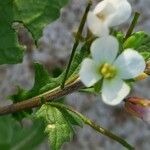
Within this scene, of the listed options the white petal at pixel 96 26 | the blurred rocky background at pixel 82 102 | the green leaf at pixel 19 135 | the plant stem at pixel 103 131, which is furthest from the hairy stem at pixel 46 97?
the blurred rocky background at pixel 82 102

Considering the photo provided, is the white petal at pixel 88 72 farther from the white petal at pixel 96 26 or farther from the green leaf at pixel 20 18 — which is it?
the green leaf at pixel 20 18

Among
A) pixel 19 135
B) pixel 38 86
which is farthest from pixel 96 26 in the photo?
pixel 19 135

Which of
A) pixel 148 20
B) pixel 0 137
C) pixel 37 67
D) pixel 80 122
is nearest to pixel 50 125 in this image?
pixel 80 122

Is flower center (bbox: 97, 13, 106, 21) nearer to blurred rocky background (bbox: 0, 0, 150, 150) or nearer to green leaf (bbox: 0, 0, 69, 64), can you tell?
green leaf (bbox: 0, 0, 69, 64)

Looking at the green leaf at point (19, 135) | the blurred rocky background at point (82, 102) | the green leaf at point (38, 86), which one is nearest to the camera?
the green leaf at point (38, 86)

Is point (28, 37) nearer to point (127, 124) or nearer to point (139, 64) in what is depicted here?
point (127, 124)

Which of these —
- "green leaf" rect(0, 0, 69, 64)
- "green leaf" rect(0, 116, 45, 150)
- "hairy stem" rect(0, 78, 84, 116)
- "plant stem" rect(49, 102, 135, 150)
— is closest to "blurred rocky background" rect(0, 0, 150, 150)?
"green leaf" rect(0, 116, 45, 150)

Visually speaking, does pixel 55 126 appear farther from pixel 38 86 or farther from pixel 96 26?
pixel 96 26
